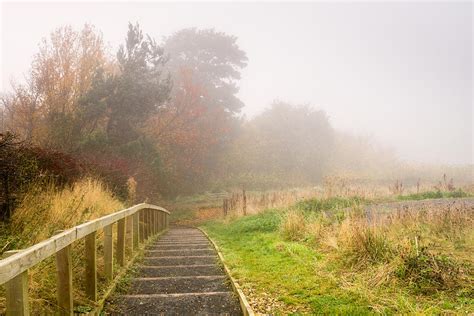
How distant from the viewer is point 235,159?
36594mm

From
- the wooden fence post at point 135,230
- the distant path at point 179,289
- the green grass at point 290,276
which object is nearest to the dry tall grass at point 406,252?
the green grass at point 290,276

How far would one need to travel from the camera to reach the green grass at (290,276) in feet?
15.2

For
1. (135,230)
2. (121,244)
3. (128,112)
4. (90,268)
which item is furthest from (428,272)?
(128,112)

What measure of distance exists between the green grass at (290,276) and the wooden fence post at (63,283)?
2.27m

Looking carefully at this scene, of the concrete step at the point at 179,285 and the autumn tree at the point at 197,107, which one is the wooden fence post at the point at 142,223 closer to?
the concrete step at the point at 179,285

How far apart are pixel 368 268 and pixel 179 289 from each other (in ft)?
8.96

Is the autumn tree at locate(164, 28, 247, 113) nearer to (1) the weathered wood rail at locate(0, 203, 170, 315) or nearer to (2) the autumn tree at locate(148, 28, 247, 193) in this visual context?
(2) the autumn tree at locate(148, 28, 247, 193)

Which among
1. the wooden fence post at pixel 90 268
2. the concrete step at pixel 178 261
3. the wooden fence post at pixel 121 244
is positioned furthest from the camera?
the concrete step at pixel 178 261

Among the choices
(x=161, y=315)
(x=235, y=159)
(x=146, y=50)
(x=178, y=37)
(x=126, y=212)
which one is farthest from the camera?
(x=178, y=37)

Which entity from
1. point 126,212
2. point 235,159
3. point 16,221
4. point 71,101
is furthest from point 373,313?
point 235,159

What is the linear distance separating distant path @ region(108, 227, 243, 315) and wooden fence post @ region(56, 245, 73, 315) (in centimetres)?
100

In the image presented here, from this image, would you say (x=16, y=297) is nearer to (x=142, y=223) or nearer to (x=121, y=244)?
(x=121, y=244)

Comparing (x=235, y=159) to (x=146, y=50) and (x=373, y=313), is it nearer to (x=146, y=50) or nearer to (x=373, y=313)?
(x=146, y=50)

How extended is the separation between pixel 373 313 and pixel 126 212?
14.4 ft
